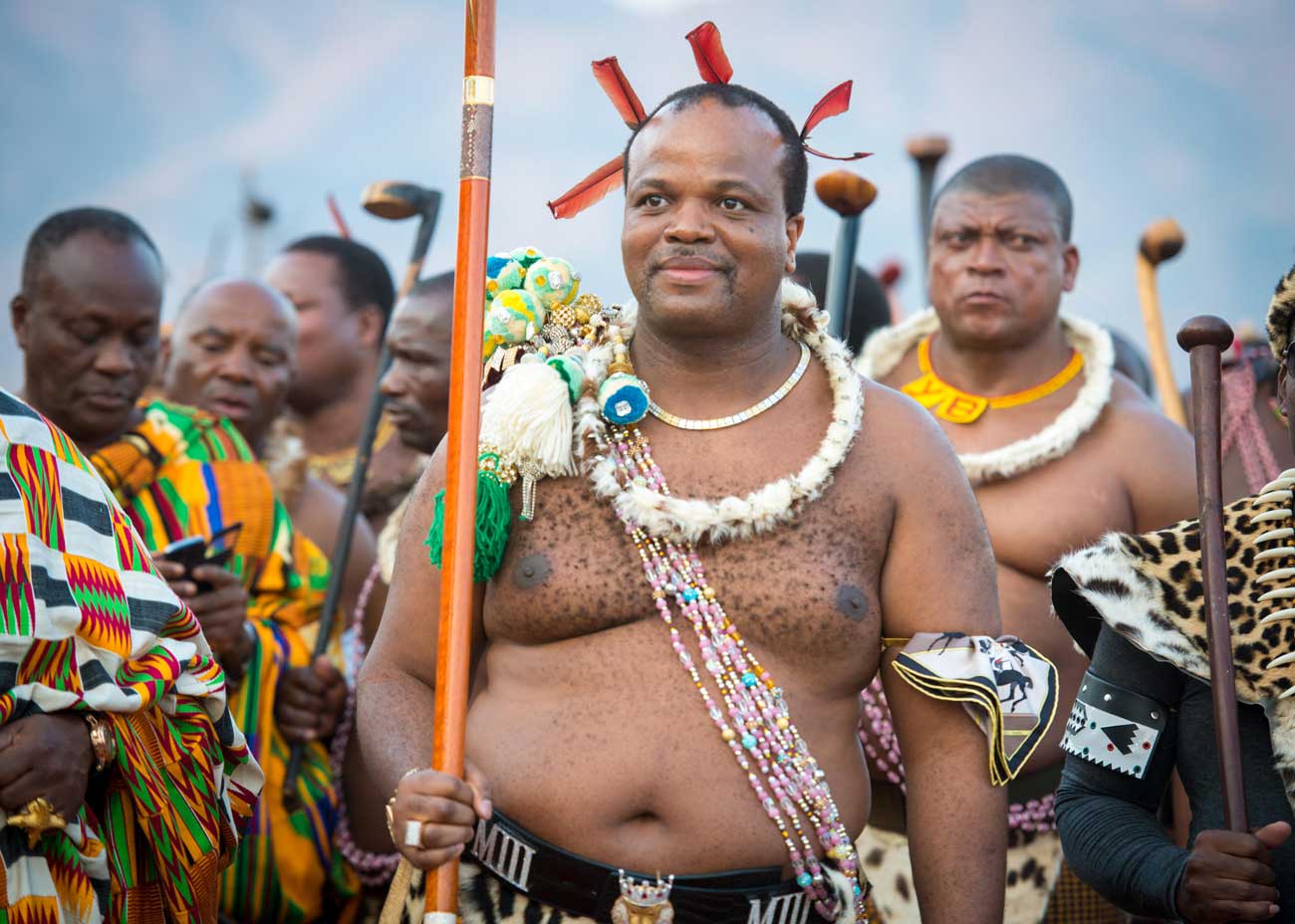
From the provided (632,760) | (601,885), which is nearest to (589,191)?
(632,760)

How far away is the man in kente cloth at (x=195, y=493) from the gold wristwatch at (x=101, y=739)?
1.32 m

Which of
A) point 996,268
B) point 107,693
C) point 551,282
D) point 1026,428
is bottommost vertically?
point 107,693

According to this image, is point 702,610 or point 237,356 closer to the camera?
point 702,610

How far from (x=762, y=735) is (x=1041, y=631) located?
1883 millimetres

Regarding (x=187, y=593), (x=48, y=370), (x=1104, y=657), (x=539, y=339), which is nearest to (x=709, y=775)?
(x=1104, y=657)

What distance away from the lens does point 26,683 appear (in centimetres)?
329

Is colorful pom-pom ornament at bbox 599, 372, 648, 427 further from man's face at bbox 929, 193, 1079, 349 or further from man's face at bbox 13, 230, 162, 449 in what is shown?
man's face at bbox 929, 193, 1079, 349

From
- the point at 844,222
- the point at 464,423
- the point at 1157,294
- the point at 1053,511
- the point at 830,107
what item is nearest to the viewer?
the point at 464,423

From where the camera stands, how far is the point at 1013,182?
5766 mm

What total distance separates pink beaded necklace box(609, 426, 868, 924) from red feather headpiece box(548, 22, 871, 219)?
0.98 meters

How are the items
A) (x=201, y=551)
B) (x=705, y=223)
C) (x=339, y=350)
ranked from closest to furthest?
(x=705, y=223) < (x=201, y=551) < (x=339, y=350)

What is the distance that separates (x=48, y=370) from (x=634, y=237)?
2.29 m

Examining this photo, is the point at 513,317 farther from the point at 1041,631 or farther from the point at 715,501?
the point at 1041,631

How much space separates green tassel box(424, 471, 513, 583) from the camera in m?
3.36
